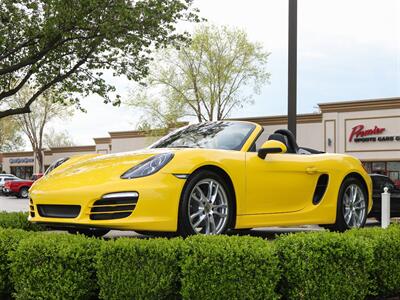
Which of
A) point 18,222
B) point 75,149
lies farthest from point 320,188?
point 75,149

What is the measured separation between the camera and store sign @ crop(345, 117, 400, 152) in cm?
3466

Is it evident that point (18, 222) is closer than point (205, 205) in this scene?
No

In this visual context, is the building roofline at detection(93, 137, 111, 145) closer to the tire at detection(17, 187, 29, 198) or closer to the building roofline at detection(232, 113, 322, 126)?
the building roofline at detection(232, 113, 322, 126)

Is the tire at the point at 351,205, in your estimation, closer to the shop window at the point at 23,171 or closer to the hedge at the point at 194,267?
the hedge at the point at 194,267

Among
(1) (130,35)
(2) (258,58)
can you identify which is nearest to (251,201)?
(1) (130,35)

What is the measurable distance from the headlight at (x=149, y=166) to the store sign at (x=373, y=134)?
102 feet

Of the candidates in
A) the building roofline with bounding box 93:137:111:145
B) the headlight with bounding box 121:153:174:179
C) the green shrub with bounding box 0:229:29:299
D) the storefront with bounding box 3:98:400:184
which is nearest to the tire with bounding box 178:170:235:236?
the headlight with bounding box 121:153:174:179

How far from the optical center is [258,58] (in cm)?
4416

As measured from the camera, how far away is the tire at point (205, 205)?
562 centimetres

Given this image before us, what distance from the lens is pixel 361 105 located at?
35969mm

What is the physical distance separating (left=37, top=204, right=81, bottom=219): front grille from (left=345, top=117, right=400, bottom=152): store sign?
103 feet

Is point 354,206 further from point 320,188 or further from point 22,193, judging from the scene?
point 22,193

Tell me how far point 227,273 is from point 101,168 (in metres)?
2.10

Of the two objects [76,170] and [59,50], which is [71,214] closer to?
[76,170]
